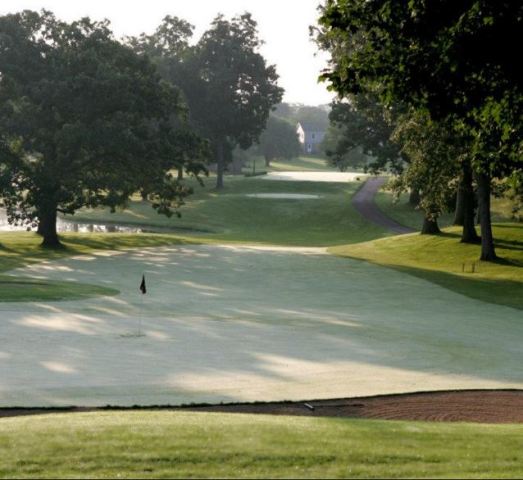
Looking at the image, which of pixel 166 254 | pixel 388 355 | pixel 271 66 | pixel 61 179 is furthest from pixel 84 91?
pixel 271 66

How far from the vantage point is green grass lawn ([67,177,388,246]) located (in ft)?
285

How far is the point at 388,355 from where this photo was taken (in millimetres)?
26422

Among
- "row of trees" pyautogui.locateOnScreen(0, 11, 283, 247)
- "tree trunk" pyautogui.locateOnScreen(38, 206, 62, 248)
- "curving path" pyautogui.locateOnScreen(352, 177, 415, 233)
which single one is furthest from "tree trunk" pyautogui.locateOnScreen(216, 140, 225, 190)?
"tree trunk" pyautogui.locateOnScreen(38, 206, 62, 248)

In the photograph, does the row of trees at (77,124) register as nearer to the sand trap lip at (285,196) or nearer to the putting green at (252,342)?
the putting green at (252,342)

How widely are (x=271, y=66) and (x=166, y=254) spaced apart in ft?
219

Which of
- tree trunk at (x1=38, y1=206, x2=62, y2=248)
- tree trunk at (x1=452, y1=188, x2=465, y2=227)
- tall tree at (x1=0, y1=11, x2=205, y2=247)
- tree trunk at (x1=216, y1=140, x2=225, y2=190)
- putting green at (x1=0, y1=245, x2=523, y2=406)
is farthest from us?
tree trunk at (x1=216, y1=140, x2=225, y2=190)

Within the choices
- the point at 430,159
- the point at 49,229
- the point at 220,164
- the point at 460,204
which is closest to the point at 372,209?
the point at 220,164

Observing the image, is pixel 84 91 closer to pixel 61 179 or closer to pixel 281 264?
pixel 61 179

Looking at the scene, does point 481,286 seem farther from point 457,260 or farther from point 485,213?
point 457,260

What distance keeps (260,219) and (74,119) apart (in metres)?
38.6

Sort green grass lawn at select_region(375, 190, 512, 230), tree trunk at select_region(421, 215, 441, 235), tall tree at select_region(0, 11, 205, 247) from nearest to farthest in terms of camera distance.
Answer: tall tree at select_region(0, 11, 205, 247) < tree trunk at select_region(421, 215, 441, 235) < green grass lawn at select_region(375, 190, 512, 230)

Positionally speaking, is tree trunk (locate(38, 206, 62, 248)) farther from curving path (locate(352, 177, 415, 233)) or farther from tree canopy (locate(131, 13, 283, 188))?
tree canopy (locate(131, 13, 283, 188))

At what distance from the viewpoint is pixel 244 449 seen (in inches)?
497

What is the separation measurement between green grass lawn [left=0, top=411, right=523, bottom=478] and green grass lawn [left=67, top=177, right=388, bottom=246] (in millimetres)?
64063
